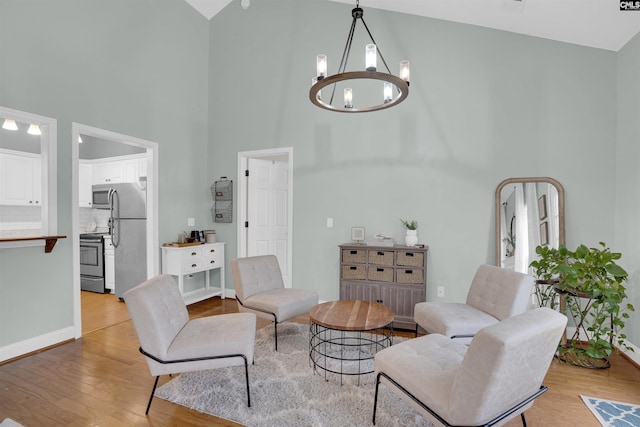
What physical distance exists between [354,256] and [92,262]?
13.4ft

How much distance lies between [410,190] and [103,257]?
4566mm

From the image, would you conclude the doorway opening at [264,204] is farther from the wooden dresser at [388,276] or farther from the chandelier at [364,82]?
the chandelier at [364,82]

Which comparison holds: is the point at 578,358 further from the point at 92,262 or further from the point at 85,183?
the point at 85,183

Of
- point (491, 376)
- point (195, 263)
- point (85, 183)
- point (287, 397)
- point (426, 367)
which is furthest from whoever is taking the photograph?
point (85, 183)

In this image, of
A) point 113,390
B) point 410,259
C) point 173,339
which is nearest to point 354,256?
point 410,259

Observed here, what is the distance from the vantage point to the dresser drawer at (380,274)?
354 cm

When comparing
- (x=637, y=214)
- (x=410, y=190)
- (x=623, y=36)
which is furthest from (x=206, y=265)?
(x=623, y=36)

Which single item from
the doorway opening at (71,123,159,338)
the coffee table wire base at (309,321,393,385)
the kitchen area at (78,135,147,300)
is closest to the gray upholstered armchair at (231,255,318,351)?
the coffee table wire base at (309,321,393,385)

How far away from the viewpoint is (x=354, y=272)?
3.68 metres

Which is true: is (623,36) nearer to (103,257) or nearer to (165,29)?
(165,29)

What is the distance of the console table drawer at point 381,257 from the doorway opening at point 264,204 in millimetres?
1265

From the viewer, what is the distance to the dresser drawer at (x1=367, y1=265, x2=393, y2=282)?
140 inches

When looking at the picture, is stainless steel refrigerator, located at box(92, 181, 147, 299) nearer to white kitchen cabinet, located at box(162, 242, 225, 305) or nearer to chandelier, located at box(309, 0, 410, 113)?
white kitchen cabinet, located at box(162, 242, 225, 305)

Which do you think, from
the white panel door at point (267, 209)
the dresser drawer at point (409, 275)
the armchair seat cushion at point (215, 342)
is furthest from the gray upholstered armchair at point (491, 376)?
the white panel door at point (267, 209)
